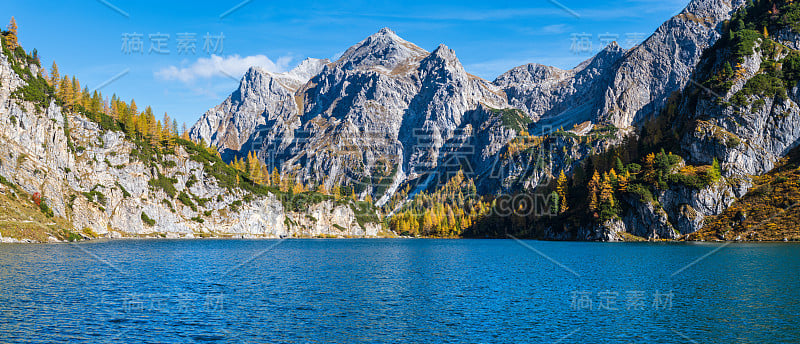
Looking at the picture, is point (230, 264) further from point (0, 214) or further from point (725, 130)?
point (725, 130)

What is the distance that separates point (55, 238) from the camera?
12525 centimetres

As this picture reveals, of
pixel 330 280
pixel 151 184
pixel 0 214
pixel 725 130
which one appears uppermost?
pixel 725 130

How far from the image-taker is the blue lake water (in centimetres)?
3816

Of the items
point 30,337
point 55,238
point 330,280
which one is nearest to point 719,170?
point 330,280

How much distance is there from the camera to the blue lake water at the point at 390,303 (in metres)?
38.2

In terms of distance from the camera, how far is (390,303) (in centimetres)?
5288

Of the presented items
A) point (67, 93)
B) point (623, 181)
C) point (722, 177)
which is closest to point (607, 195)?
point (623, 181)

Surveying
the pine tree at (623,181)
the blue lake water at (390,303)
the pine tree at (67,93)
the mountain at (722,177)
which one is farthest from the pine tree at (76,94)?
the pine tree at (623,181)

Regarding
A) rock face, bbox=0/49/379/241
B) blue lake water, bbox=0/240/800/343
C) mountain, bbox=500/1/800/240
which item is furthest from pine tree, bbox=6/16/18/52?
mountain, bbox=500/1/800/240

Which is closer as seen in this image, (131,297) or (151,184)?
(131,297)

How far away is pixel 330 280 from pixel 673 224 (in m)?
158

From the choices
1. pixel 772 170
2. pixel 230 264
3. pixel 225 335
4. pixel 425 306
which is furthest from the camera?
pixel 772 170

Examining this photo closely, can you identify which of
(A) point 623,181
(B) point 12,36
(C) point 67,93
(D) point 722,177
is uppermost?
(B) point 12,36

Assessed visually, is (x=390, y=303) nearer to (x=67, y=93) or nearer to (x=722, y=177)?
(x=722, y=177)
